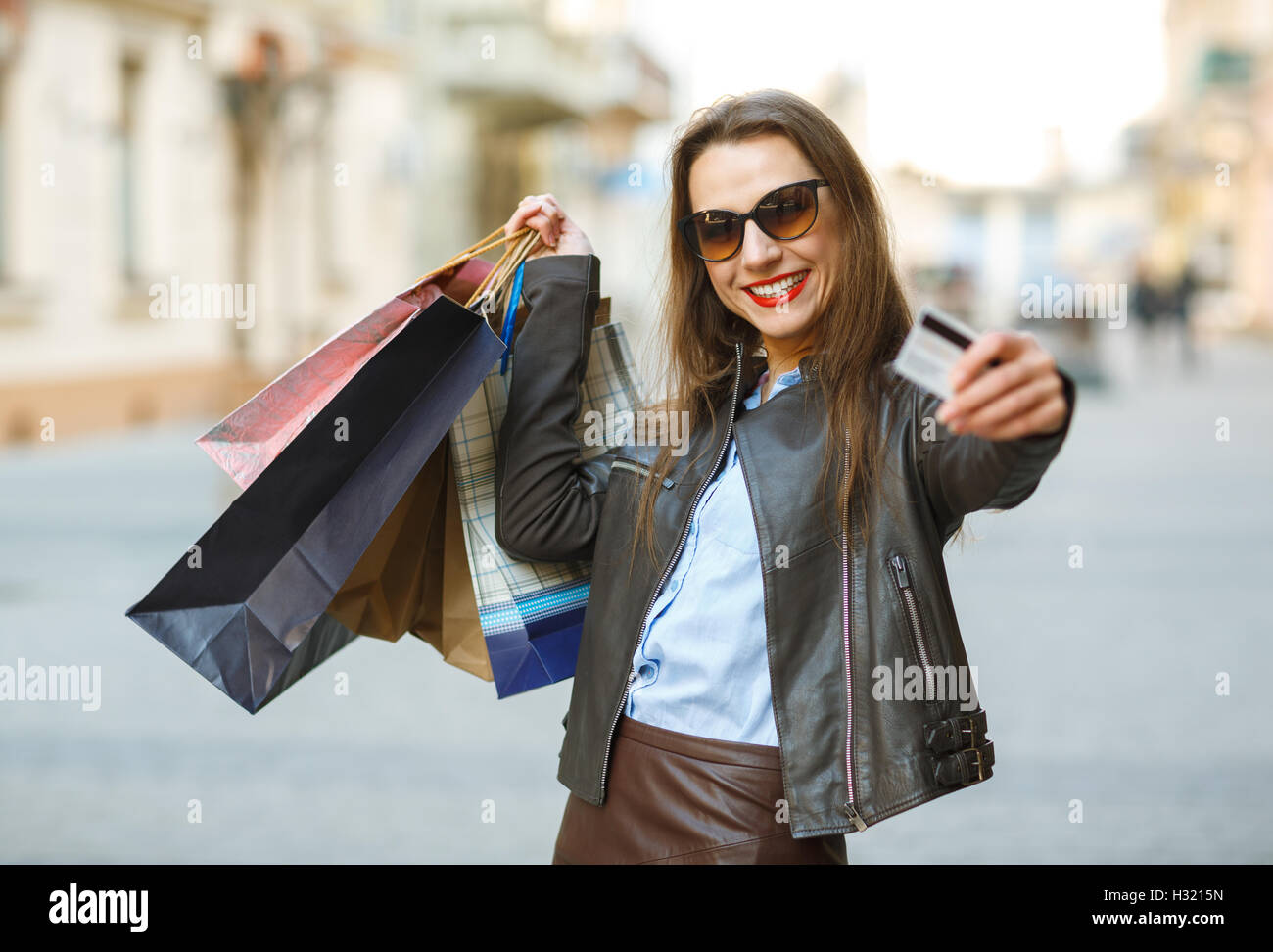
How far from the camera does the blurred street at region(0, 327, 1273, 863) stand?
4.45 meters

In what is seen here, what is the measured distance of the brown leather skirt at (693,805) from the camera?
6.33 feet

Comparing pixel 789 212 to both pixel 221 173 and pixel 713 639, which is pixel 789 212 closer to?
pixel 713 639

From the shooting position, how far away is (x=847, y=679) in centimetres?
191

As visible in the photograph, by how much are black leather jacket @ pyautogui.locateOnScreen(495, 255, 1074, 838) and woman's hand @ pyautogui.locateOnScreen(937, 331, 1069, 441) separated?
3.3 inches

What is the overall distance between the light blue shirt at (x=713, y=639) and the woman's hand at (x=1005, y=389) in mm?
487

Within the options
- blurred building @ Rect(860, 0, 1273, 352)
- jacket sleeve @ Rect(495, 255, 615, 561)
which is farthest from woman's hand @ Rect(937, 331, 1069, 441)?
blurred building @ Rect(860, 0, 1273, 352)

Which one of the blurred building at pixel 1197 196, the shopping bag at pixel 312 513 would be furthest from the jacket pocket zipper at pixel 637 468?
the blurred building at pixel 1197 196

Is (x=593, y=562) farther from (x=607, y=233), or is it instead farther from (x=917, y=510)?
(x=607, y=233)

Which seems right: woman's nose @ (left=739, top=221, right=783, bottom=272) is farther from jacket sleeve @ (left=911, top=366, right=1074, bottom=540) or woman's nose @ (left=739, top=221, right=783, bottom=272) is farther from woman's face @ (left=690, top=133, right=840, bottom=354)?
jacket sleeve @ (left=911, top=366, right=1074, bottom=540)

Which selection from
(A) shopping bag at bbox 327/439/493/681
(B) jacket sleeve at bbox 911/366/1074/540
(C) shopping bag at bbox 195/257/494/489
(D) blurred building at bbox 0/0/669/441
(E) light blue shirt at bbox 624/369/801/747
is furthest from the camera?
(D) blurred building at bbox 0/0/669/441

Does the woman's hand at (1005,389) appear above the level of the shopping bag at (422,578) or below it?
above

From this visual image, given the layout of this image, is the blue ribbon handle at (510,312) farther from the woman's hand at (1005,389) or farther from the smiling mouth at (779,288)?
the woman's hand at (1005,389)
